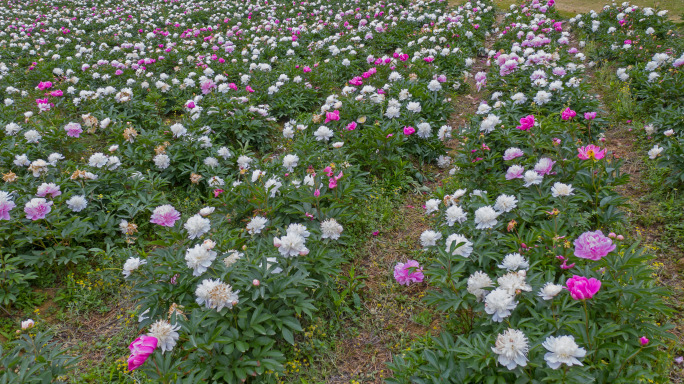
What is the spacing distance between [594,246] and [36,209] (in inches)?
144

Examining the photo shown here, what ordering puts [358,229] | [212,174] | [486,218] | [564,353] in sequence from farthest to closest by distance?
[212,174] → [358,229] → [486,218] → [564,353]

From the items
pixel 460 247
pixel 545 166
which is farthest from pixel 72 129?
pixel 545 166

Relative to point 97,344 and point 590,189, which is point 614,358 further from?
point 97,344

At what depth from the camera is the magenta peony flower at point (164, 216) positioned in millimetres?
2590

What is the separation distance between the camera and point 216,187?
3.44 metres

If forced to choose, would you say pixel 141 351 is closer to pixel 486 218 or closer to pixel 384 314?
pixel 384 314

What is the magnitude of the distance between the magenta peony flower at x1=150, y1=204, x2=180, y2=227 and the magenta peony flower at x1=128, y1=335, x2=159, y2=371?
0.99m

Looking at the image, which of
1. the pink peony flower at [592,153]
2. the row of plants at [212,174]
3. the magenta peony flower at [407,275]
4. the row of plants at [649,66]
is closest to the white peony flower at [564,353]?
the magenta peony flower at [407,275]

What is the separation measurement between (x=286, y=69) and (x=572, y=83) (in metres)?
4.13

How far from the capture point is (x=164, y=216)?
2607 mm

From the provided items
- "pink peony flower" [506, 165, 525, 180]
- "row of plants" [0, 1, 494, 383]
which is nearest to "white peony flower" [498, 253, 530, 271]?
"pink peony flower" [506, 165, 525, 180]

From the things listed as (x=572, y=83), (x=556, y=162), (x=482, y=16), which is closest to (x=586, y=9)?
(x=482, y=16)

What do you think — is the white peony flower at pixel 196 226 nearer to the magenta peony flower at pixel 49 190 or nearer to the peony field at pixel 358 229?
the peony field at pixel 358 229

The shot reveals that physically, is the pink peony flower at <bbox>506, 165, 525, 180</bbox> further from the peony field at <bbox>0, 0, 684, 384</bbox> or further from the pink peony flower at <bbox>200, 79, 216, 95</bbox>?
the pink peony flower at <bbox>200, 79, 216, 95</bbox>
